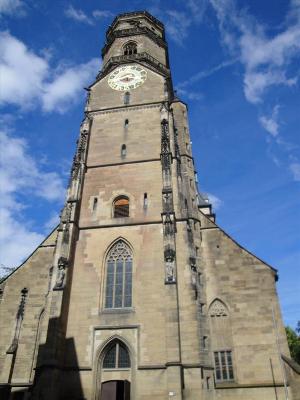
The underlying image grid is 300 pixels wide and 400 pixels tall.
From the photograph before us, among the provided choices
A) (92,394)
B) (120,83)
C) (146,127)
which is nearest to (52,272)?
(92,394)

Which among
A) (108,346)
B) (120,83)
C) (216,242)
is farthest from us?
(120,83)

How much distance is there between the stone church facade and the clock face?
4.92 metres

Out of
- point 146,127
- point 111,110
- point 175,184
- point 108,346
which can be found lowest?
point 108,346

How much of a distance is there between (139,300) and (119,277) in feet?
5.08

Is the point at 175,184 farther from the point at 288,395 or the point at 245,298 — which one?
the point at 288,395

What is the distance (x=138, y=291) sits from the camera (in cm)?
1609

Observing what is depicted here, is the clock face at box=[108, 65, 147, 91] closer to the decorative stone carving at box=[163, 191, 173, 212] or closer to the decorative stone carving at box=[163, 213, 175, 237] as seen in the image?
the decorative stone carving at box=[163, 191, 173, 212]

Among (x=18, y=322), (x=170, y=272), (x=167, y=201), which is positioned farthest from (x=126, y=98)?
(x=18, y=322)

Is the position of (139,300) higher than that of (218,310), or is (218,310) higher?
(139,300)

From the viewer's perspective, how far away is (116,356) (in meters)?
15.1

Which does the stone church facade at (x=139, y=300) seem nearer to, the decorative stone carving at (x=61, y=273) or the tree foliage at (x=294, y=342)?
the decorative stone carving at (x=61, y=273)

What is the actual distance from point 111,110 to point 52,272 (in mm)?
11569

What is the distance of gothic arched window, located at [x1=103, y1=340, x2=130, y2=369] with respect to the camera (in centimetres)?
1491

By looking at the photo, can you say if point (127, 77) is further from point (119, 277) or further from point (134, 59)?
point (119, 277)
